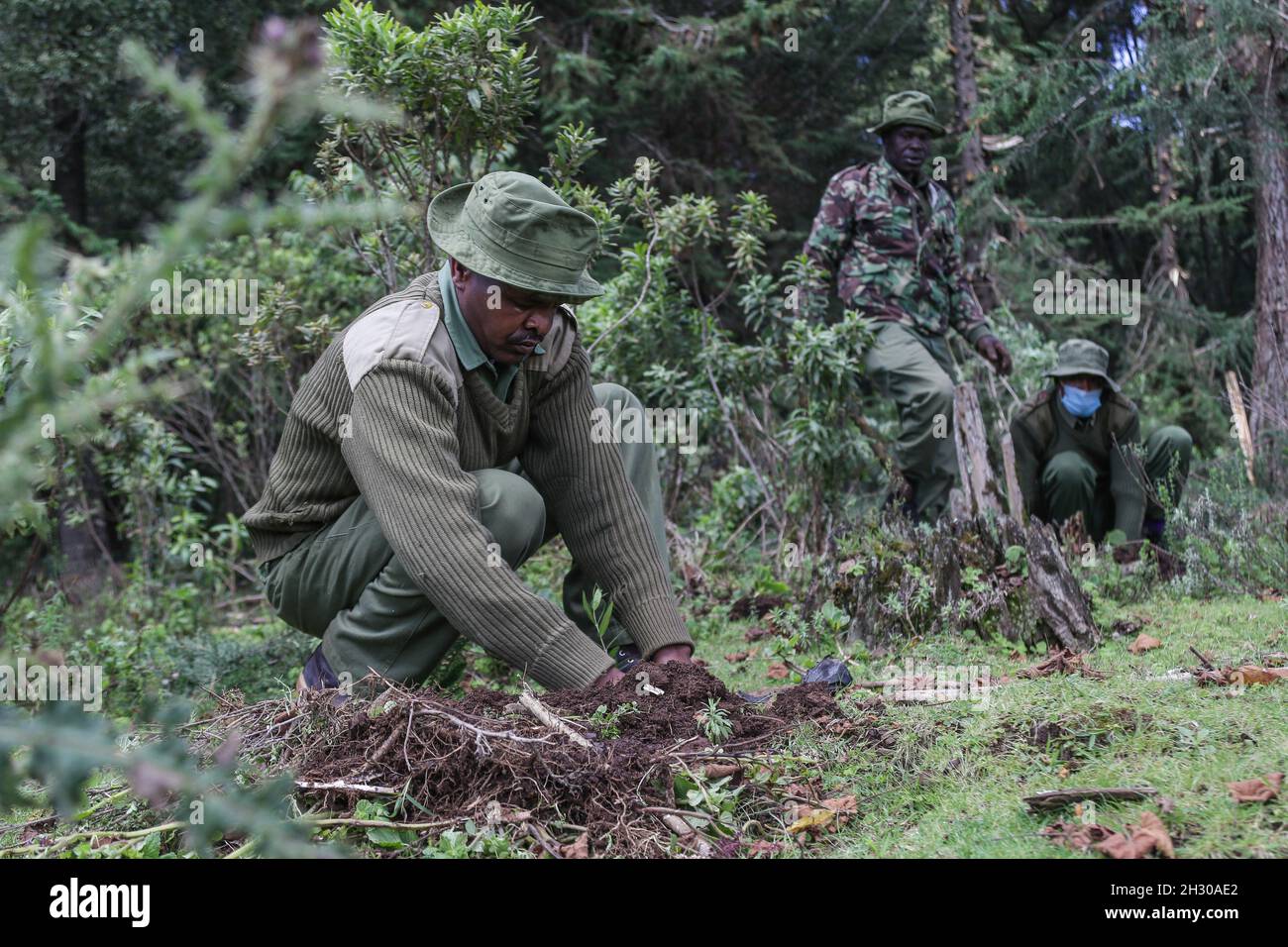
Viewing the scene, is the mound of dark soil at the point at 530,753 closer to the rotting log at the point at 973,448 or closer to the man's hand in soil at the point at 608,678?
the man's hand in soil at the point at 608,678

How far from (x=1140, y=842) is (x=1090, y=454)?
4872 mm

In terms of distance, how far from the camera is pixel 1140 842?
2217mm

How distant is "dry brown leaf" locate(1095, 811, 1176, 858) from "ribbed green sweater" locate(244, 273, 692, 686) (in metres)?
1.43

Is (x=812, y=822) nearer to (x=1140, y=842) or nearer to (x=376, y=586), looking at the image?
(x=1140, y=842)

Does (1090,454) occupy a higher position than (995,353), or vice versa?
→ (995,353)

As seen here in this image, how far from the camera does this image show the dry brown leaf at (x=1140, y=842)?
7.20ft

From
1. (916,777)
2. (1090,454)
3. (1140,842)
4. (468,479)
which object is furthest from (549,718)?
(1090,454)

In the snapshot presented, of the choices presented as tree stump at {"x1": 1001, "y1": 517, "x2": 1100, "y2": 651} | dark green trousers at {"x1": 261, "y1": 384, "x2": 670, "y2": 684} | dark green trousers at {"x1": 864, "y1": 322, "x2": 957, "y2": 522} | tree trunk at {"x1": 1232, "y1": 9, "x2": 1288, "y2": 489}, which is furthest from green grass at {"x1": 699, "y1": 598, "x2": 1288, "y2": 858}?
tree trunk at {"x1": 1232, "y1": 9, "x2": 1288, "y2": 489}

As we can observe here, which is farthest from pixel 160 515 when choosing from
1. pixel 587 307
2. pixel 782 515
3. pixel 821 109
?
pixel 821 109

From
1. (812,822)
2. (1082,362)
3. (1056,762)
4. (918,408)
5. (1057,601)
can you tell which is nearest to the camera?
(812,822)

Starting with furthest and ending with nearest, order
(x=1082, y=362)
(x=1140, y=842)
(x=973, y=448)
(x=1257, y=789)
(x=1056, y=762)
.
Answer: (x=973, y=448)
(x=1082, y=362)
(x=1056, y=762)
(x=1257, y=789)
(x=1140, y=842)

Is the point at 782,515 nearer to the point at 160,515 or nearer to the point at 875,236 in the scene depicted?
the point at 875,236

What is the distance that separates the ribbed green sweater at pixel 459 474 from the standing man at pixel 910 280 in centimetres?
288

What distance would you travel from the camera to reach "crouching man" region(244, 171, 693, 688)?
3.21 m
